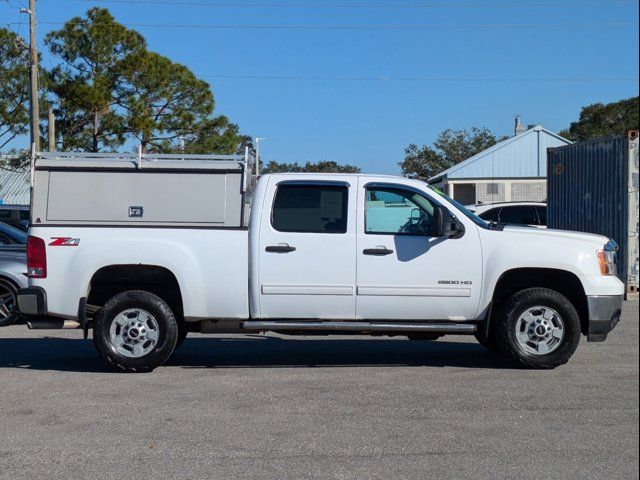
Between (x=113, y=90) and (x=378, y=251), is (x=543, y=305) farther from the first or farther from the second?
(x=113, y=90)

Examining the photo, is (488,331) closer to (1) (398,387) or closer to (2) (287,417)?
(1) (398,387)

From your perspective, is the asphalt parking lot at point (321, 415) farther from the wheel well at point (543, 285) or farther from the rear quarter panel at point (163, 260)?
the rear quarter panel at point (163, 260)

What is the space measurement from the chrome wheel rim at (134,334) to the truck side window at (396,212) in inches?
95.0

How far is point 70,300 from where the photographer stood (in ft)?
27.8

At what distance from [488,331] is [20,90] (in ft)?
80.5

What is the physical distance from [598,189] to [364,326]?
6.50 meters

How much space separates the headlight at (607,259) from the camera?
855cm

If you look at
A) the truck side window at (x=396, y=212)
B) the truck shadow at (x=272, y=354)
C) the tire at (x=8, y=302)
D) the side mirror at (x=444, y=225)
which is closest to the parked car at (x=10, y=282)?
the tire at (x=8, y=302)

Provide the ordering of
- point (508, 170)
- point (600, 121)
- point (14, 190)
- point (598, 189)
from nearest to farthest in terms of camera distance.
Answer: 1. point (598, 189)
2. point (600, 121)
3. point (508, 170)
4. point (14, 190)

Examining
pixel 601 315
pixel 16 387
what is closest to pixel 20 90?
pixel 16 387

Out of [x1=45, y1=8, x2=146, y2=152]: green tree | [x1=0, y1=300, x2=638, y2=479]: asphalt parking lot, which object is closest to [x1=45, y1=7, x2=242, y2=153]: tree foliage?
[x1=45, y1=8, x2=146, y2=152]: green tree

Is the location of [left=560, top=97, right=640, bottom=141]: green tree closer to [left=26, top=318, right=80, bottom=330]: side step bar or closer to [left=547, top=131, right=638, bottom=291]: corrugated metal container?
[left=547, top=131, right=638, bottom=291]: corrugated metal container

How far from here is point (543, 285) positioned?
884 cm

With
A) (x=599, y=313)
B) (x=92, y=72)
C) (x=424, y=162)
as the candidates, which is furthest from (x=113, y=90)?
(x=599, y=313)
